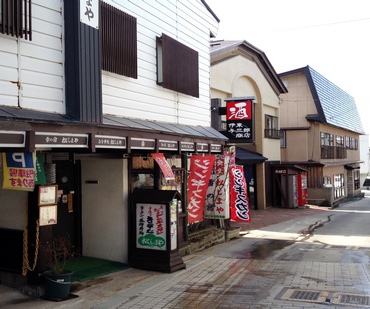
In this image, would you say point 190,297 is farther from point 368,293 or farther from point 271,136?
point 271,136

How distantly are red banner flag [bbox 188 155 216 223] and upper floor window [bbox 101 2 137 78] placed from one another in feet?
11.9

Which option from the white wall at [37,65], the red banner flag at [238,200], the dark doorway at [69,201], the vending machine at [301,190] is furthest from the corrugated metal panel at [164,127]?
the vending machine at [301,190]

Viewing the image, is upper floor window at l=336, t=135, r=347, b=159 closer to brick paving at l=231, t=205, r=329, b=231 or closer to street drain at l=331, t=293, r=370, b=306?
brick paving at l=231, t=205, r=329, b=231

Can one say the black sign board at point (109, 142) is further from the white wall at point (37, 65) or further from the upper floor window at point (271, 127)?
the upper floor window at point (271, 127)

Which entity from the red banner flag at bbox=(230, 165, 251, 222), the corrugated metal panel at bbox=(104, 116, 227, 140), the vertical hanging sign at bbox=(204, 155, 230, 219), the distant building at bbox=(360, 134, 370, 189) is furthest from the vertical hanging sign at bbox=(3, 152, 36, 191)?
the distant building at bbox=(360, 134, 370, 189)

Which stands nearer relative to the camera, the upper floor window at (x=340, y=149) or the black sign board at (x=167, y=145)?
the black sign board at (x=167, y=145)

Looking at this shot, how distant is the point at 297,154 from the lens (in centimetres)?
3519

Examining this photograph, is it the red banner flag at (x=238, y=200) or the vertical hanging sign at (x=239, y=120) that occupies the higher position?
the vertical hanging sign at (x=239, y=120)

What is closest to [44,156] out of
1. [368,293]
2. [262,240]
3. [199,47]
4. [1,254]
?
[1,254]

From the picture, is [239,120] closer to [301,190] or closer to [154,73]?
[154,73]

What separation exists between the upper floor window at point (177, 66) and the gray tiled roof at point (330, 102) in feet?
73.8

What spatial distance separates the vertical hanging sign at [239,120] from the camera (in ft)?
55.4

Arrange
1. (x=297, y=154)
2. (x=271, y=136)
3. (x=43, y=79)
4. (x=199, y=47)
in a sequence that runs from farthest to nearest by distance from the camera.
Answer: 1. (x=297, y=154)
2. (x=271, y=136)
3. (x=199, y=47)
4. (x=43, y=79)

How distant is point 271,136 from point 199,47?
50.3ft
